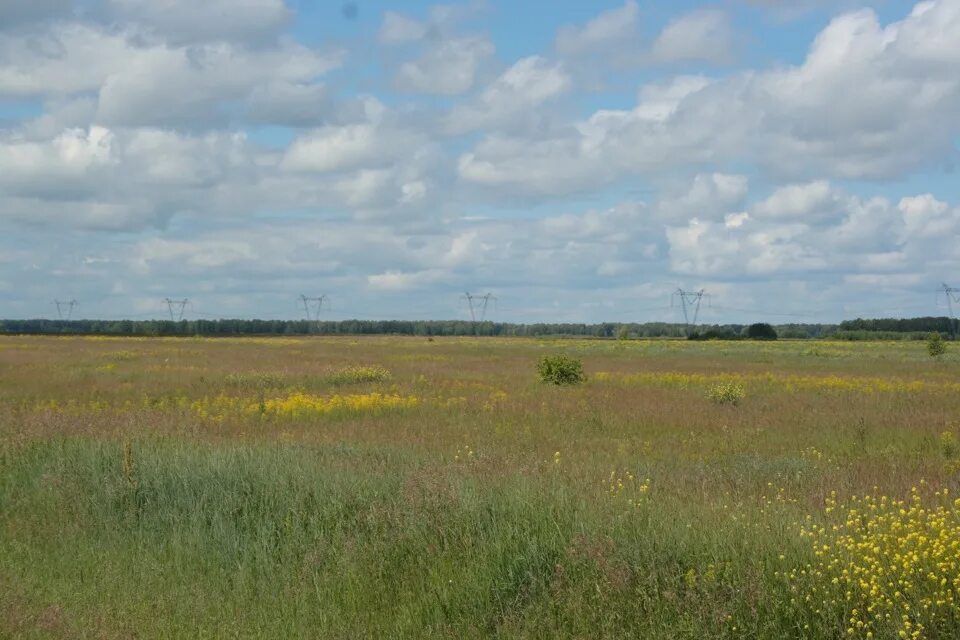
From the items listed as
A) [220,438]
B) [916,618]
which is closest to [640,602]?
[916,618]

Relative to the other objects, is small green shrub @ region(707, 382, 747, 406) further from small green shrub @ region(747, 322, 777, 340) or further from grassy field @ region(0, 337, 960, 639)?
small green shrub @ region(747, 322, 777, 340)

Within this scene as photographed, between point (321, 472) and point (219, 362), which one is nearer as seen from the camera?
point (321, 472)

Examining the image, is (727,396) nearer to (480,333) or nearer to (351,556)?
Answer: (351,556)

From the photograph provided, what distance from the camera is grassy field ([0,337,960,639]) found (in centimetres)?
639

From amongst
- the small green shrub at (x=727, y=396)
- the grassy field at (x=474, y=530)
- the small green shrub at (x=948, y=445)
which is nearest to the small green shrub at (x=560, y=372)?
the small green shrub at (x=727, y=396)

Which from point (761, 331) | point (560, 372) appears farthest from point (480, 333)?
point (560, 372)

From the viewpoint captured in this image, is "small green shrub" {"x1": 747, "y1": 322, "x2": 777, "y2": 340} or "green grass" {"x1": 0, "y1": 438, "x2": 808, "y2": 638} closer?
"green grass" {"x1": 0, "y1": 438, "x2": 808, "y2": 638}

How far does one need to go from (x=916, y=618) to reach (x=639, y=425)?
13721 mm

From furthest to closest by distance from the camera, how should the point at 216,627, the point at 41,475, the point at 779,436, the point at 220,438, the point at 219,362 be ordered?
the point at 219,362, the point at 779,436, the point at 220,438, the point at 41,475, the point at 216,627

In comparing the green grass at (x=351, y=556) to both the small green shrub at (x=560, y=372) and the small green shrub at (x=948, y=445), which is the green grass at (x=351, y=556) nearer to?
the small green shrub at (x=948, y=445)

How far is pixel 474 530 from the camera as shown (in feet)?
27.6

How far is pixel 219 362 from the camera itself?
4691 centimetres

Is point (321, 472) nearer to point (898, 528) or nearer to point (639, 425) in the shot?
point (898, 528)

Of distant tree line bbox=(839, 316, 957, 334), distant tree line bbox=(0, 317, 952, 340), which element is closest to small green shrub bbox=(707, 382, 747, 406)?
distant tree line bbox=(0, 317, 952, 340)
